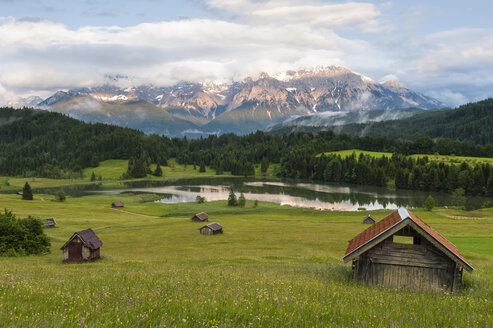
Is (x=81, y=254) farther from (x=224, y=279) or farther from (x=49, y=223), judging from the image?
(x=224, y=279)

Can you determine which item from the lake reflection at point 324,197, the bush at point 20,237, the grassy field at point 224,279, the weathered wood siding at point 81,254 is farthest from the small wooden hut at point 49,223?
the lake reflection at point 324,197

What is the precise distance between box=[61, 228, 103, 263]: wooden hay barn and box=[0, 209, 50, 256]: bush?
19.8ft

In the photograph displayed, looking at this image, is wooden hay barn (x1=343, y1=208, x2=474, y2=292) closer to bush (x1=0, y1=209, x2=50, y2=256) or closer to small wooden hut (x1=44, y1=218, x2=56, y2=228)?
bush (x1=0, y1=209, x2=50, y2=256)

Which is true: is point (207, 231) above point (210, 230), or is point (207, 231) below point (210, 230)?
below

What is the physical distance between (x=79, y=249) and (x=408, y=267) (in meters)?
41.5

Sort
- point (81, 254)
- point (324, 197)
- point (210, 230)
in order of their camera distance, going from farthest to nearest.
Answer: point (324, 197)
point (210, 230)
point (81, 254)

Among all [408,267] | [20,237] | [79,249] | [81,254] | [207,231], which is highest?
[408,267]

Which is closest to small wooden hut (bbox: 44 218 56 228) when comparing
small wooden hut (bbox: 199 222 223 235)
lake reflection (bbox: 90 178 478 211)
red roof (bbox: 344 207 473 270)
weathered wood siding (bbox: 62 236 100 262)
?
weathered wood siding (bbox: 62 236 100 262)

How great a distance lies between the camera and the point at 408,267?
58.1ft

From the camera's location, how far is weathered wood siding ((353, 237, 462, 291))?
17.3 meters

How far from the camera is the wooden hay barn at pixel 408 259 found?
1705 cm

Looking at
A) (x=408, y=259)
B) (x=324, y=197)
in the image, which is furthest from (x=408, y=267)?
(x=324, y=197)

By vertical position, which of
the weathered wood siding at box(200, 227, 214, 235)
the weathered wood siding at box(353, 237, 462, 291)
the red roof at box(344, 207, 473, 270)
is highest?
the red roof at box(344, 207, 473, 270)

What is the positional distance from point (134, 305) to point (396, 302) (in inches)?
335
